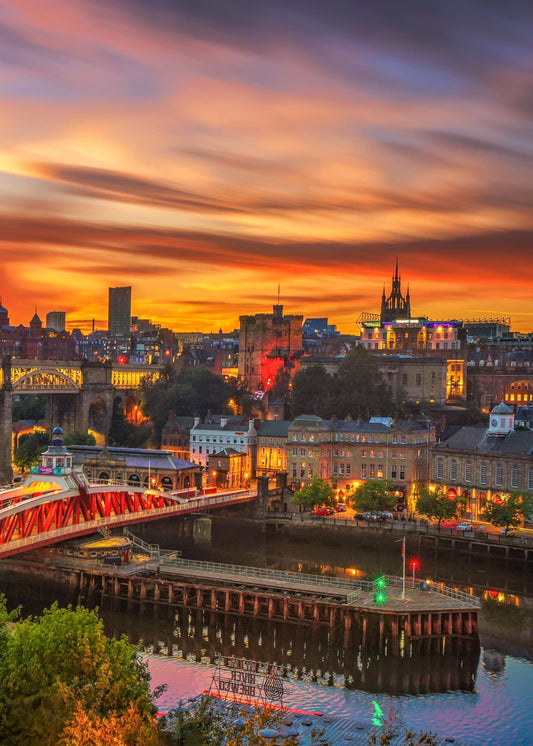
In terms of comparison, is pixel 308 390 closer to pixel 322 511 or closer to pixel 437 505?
pixel 322 511

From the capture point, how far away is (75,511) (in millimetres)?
69500

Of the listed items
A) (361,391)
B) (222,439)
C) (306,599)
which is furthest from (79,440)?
(306,599)

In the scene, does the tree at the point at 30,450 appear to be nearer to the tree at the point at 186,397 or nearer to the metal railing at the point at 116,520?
the tree at the point at 186,397

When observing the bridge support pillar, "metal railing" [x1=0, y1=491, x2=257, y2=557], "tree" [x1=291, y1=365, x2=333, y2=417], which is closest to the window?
"metal railing" [x1=0, y1=491, x2=257, y2=557]

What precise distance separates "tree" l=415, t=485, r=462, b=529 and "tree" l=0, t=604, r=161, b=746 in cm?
5285

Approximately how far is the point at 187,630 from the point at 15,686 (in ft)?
93.3

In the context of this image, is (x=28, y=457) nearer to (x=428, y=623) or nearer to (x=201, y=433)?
(x=201, y=433)

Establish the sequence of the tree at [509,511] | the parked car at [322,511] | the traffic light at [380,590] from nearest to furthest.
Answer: the traffic light at [380,590] < the tree at [509,511] < the parked car at [322,511]

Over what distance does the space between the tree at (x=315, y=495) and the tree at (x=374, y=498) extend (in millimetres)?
3079

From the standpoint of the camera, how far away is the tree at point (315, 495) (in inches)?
3600

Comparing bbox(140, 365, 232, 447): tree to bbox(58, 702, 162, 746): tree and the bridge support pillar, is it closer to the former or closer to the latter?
the bridge support pillar

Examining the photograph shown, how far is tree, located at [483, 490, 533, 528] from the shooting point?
7988 cm

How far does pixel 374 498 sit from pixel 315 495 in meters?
5.99

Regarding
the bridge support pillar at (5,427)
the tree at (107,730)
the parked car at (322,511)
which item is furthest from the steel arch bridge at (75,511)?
the bridge support pillar at (5,427)
